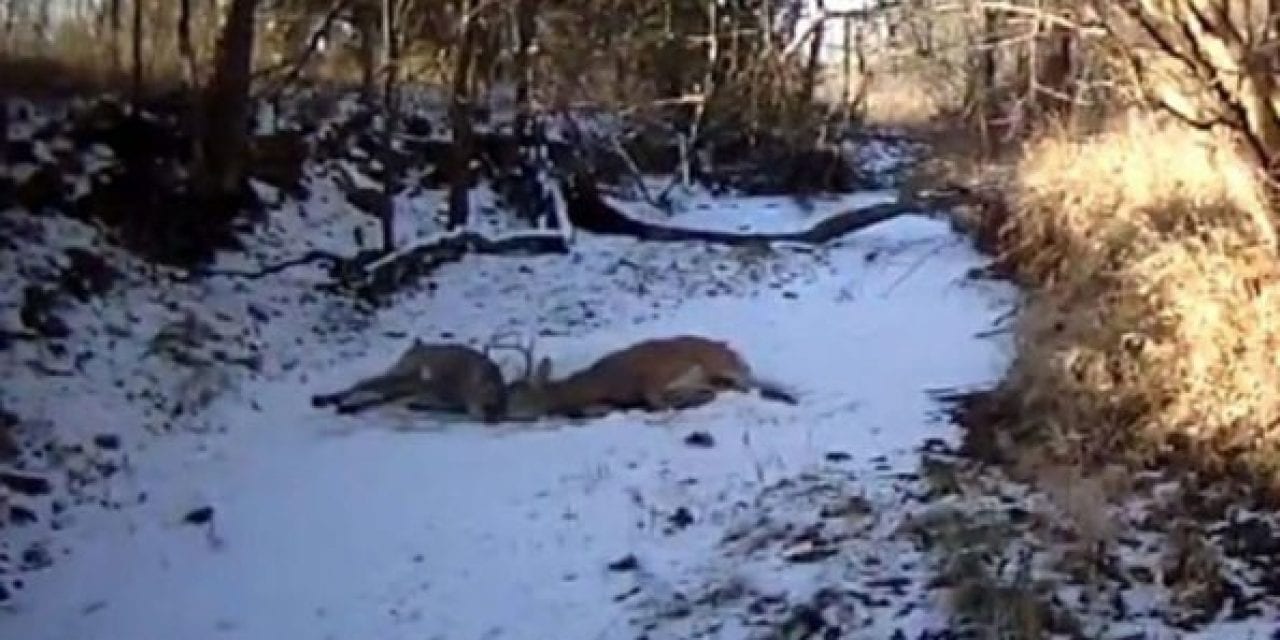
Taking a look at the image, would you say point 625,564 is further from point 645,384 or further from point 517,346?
point 517,346

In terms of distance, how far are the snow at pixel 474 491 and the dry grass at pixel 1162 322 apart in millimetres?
747

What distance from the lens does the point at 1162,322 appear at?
9.37 m

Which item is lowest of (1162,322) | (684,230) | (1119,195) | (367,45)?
(684,230)

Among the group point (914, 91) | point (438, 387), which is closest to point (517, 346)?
point (438, 387)

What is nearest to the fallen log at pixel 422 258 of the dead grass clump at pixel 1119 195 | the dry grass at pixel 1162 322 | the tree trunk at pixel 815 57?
the dead grass clump at pixel 1119 195

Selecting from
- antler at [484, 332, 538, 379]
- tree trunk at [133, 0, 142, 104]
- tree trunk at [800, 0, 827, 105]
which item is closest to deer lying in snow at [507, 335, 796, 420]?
antler at [484, 332, 538, 379]

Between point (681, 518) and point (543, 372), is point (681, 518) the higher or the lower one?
the lower one

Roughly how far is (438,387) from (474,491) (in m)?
2.12

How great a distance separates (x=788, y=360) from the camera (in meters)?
13.1

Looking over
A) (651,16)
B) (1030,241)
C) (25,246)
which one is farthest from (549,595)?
(25,246)

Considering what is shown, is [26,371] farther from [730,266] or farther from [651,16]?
[730,266]

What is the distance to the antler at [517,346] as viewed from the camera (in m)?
12.3

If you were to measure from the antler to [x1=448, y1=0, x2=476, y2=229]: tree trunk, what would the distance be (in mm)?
3839

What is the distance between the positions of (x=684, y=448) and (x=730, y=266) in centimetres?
954
